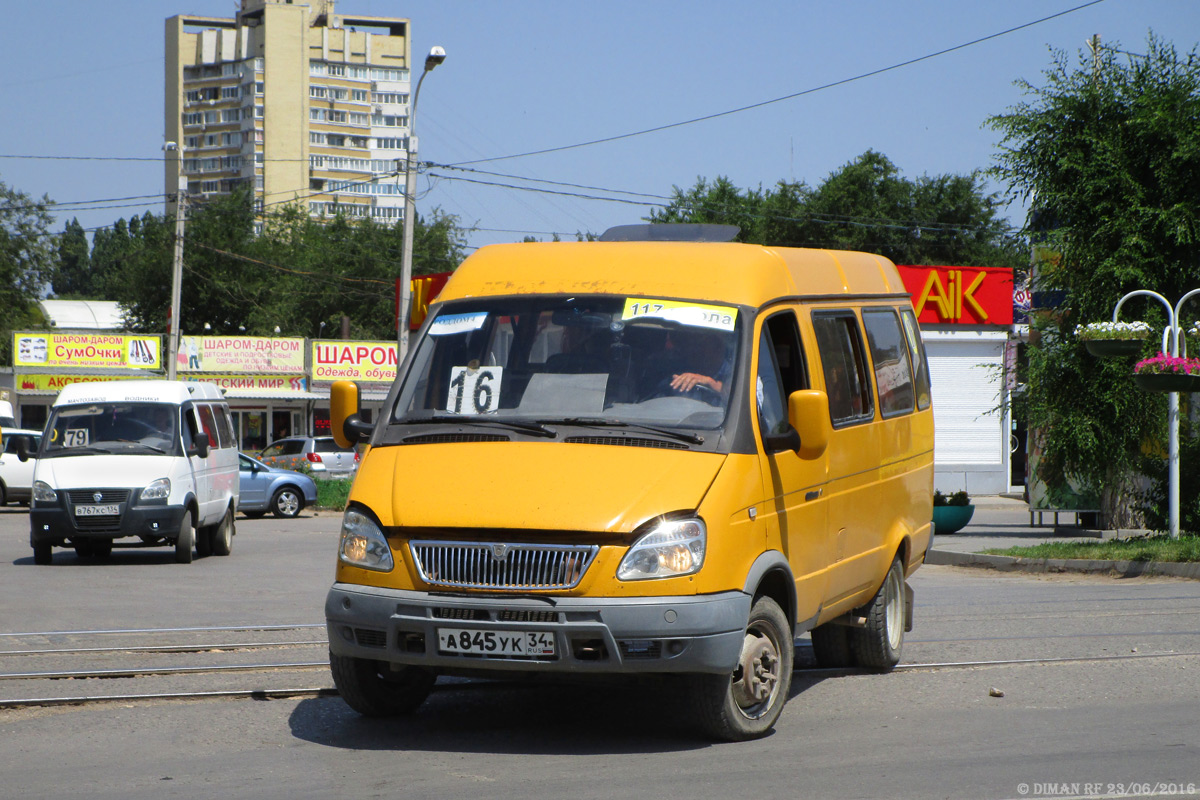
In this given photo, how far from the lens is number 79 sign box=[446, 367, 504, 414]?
6.48 m

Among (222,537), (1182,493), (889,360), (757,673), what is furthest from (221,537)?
(757,673)

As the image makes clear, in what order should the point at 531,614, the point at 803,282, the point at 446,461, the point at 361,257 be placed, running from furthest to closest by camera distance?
1. the point at 361,257
2. the point at 803,282
3. the point at 446,461
4. the point at 531,614

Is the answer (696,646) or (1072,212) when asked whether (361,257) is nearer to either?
(1072,212)

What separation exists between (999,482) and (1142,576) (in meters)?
20.4

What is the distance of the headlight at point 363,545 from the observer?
19.4ft

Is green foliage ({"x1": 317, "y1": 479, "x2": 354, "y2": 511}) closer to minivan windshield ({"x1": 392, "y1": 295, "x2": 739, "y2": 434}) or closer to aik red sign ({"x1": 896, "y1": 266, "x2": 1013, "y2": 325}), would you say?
aik red sign ({"x1": 896, "y1": 266, "x2": 1013, "y2": 325})

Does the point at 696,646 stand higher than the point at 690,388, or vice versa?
the point at 690,388

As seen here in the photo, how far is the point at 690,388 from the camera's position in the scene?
20.7 feet

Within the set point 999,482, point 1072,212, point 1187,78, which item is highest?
point 1187,78

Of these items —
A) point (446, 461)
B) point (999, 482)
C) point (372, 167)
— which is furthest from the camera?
point (372, 167)

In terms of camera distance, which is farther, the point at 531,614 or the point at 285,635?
the point at 285,635

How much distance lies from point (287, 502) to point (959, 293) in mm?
16881

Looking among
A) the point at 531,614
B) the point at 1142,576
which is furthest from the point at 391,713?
the point at 1142,576

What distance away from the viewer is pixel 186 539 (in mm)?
16672
